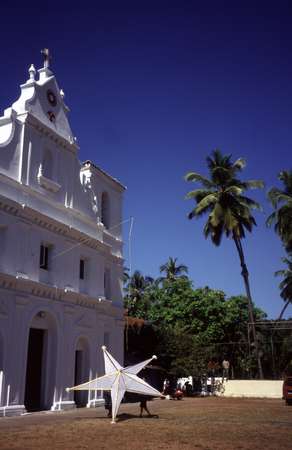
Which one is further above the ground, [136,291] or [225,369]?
[136,291]

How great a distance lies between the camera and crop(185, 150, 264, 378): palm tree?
33.3 metres

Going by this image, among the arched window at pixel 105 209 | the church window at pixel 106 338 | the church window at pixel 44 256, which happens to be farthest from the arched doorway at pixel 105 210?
the church window at pixel 44 256

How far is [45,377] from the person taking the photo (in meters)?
20.5

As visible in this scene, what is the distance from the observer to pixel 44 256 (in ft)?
70.3

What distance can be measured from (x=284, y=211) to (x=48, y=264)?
62.2 ft

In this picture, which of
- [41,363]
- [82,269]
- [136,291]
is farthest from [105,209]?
[136,291]

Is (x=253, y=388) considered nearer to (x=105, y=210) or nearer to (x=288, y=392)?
(x=288, y=392)

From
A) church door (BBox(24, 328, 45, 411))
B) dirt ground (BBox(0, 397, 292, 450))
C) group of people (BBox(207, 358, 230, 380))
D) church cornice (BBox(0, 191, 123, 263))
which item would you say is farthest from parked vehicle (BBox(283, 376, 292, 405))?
church door (BBox(24, 328, 45, 411))

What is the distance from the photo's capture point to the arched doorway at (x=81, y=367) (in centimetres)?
2292

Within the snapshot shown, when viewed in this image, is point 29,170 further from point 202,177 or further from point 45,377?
point 202,177

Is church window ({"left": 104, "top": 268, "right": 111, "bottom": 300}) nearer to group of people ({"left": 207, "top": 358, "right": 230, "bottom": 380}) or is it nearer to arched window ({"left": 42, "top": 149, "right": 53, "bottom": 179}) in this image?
arched window ({"left": 42, "top": 149, "right": 53, "bottom": 179})

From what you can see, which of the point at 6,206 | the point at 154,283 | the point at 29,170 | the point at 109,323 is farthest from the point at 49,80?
the point at 154,283

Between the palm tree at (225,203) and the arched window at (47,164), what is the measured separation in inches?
553

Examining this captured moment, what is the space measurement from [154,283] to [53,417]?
3603cm
